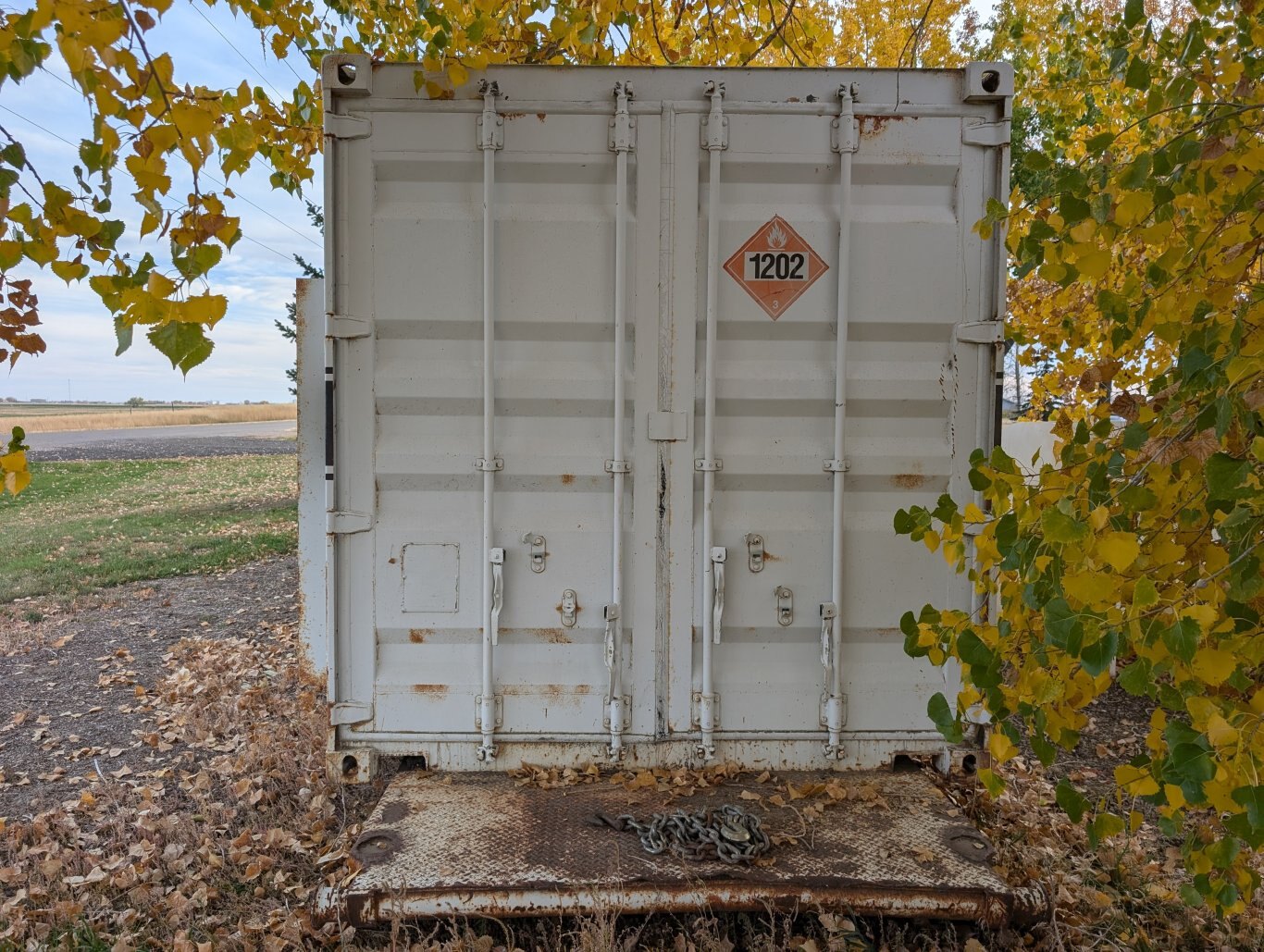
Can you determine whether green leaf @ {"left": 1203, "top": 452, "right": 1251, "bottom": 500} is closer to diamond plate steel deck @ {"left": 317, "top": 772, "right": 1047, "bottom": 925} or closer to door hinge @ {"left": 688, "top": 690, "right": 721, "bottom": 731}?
diamond plate steel deck @ {"left": 317, "top": 772, "right": 1047, "bottom": 925}

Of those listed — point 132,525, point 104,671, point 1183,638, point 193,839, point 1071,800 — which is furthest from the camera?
point 132,525

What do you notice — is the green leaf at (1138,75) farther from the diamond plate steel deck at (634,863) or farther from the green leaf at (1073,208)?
the diamond plate steel deck at (634,863)


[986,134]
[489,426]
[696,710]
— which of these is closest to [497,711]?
[696,710]

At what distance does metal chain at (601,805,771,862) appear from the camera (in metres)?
2.84

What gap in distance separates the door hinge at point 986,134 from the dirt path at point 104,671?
5.24 meters

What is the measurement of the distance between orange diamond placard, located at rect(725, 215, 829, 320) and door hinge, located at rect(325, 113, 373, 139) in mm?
1602

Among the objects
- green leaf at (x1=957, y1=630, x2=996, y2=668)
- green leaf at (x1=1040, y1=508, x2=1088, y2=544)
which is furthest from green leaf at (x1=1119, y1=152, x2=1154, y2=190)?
green leaf at (x1=957, y1=630, x2=996, y2=668)

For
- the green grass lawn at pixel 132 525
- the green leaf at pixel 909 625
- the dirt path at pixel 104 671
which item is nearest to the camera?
the green leaf at pixel 909 625

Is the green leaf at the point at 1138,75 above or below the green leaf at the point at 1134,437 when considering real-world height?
above

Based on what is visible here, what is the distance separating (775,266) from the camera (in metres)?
3.36

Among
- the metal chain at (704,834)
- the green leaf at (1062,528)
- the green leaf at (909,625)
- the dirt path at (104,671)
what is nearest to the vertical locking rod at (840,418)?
the metal chain at (704,834)

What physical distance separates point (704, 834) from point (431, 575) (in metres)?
1.52

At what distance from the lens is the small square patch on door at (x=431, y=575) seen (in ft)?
11.1

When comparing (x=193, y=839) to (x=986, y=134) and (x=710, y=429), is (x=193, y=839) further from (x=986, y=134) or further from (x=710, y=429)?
(x=986, y=134)
